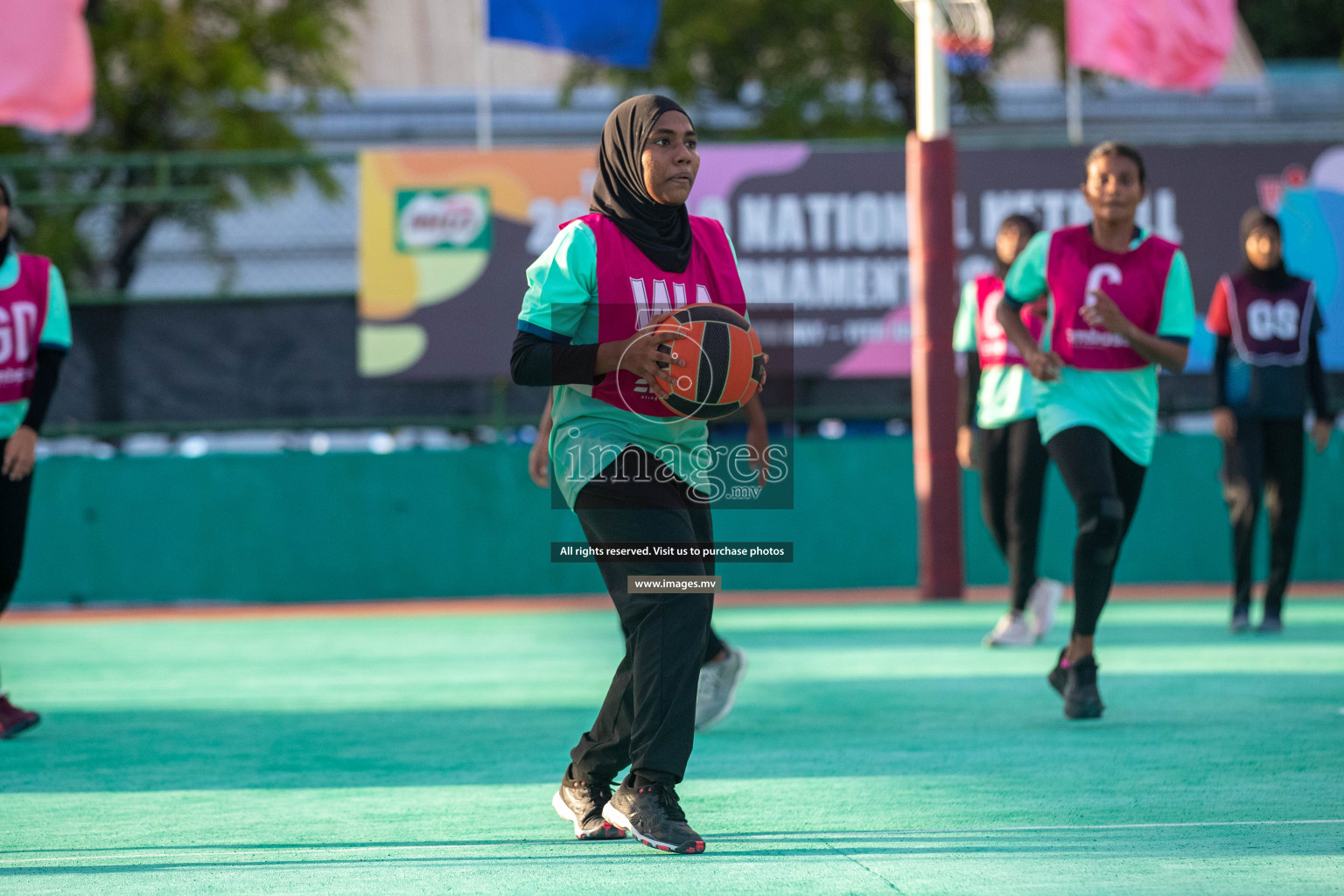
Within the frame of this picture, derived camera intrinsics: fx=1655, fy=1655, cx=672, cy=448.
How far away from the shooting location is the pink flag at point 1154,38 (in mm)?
16078

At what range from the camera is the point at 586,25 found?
52.6ft

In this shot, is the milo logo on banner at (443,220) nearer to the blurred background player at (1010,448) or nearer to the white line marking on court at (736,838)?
the blurred background player at (1010,448)

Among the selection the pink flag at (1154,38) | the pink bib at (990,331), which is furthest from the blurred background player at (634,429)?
the pink flag at (1154,38)

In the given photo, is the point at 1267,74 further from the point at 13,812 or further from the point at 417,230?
the point at 13,812

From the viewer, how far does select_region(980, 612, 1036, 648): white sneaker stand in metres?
9.34

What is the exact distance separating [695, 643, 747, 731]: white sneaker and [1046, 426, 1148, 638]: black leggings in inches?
56.8

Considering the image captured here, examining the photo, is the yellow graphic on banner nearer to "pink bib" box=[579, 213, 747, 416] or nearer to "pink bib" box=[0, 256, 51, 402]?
"pink bib" box=[0, 256, 51, 402]

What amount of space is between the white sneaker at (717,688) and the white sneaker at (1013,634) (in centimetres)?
368

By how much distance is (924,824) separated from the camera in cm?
460

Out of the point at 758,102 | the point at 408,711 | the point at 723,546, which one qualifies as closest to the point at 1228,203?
the point at 408,711

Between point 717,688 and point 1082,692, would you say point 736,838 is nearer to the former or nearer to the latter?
point 717,688

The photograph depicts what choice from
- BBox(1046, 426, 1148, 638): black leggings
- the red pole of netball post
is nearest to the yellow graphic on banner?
the red pole of netball post

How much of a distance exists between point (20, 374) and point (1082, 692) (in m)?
4.40

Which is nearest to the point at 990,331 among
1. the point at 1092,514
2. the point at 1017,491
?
the point at 1017,491
